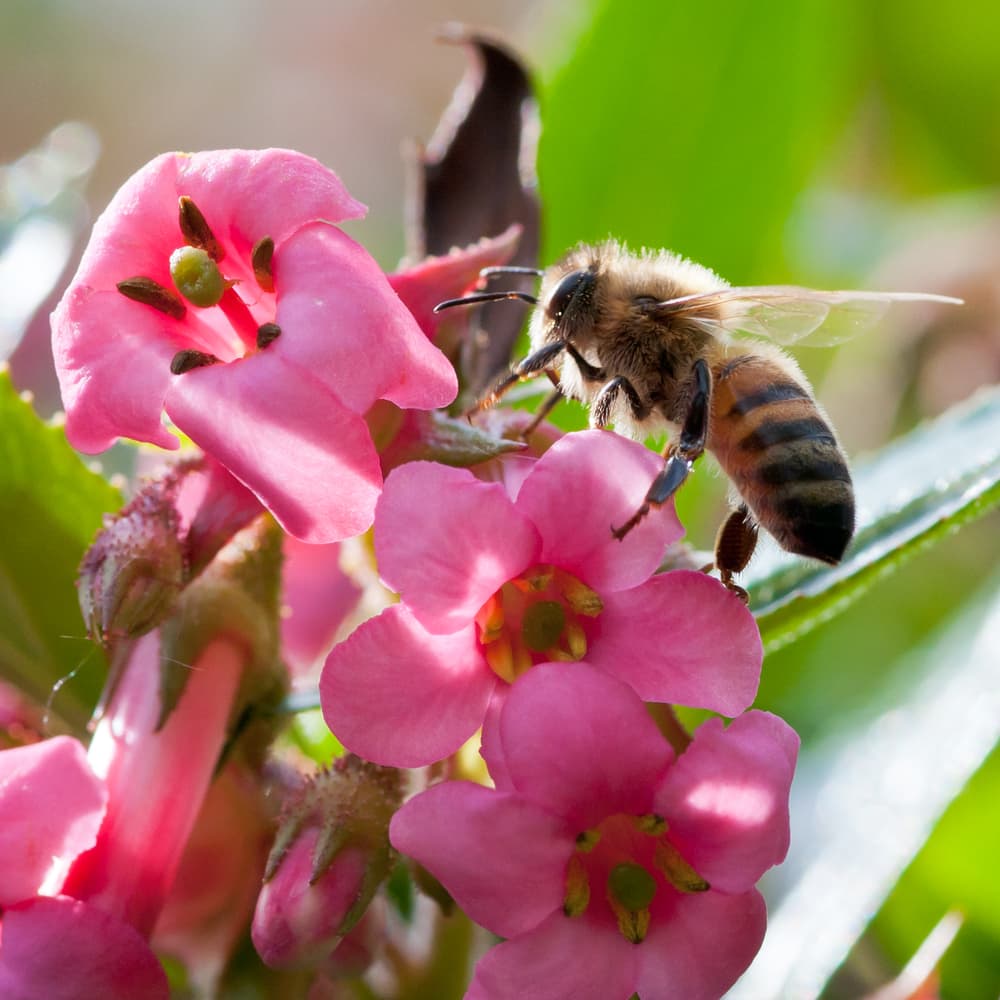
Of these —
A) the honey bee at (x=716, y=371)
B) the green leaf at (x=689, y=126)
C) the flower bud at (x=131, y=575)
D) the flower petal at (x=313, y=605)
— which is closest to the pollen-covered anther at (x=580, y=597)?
the honey bee at (x=716, y=371)

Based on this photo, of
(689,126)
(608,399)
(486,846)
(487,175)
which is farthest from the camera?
(689,126)

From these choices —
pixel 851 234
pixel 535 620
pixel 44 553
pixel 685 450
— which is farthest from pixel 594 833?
pixel 851 234

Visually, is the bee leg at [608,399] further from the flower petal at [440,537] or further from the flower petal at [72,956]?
the flower petal at [72,956]

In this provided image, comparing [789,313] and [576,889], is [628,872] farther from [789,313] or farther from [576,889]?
[789,313]

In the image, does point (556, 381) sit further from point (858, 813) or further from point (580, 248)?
point (858, 813)

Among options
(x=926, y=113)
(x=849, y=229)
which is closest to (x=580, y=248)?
(x=849, y=229)
